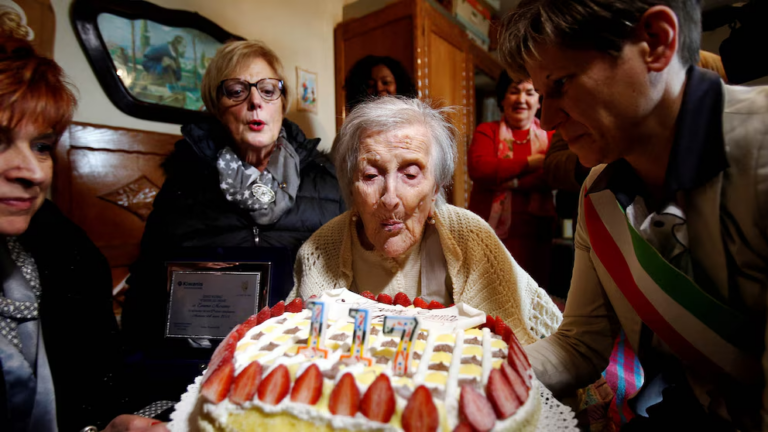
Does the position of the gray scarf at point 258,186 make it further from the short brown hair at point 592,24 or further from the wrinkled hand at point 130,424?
the short brown hair at point 592,24

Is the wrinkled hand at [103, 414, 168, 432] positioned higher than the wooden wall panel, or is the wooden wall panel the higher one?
the wooden wall panel

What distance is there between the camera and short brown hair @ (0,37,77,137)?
1012 mm

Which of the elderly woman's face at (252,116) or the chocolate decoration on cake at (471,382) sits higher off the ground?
the elderly woman's face at (252,116)

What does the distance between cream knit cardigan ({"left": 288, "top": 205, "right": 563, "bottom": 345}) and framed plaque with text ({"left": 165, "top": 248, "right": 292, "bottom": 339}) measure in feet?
0.44

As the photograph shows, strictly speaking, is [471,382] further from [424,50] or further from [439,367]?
[424,50]

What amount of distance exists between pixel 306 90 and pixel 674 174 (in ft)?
9.25

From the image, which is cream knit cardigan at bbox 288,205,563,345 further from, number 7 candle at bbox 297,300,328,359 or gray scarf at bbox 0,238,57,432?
gray scarf at bbox 0,238,57,432

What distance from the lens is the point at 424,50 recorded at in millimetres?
3000

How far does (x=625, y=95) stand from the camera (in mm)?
803

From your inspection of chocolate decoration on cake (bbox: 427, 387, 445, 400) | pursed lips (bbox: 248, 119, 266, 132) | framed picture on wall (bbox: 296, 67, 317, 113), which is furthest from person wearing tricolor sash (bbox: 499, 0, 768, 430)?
framed picture on wall (bbox: 296, 67, 317, 113)

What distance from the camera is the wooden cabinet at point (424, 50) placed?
298 centimetres

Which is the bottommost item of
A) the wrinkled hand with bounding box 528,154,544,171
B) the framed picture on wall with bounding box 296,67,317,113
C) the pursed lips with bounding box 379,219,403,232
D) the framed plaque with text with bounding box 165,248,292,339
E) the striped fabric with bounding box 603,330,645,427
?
the striped fabric with bounding box 603,330,645,427

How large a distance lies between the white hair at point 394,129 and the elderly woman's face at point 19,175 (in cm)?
88

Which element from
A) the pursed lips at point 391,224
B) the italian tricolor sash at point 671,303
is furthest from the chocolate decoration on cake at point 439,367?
the pursed lips at point 391,224
